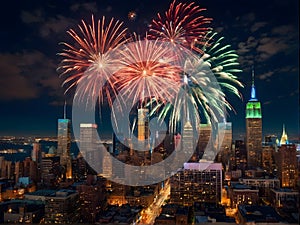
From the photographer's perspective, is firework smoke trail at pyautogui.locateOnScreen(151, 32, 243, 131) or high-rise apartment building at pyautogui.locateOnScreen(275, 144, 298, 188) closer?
firework smoke trail at pyautogui.locateOnScreen(151, 32, 243, 131)

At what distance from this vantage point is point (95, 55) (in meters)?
3.15

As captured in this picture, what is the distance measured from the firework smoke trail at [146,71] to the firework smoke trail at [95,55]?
4.3 inches

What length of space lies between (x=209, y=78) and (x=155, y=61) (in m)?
0.74

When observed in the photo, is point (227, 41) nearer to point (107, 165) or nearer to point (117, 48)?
point (117, 48)

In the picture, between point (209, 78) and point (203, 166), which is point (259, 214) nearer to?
point (209, 78)

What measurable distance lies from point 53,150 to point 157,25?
671 centimetres

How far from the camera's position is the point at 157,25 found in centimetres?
317

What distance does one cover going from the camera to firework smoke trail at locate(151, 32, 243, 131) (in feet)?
11.3

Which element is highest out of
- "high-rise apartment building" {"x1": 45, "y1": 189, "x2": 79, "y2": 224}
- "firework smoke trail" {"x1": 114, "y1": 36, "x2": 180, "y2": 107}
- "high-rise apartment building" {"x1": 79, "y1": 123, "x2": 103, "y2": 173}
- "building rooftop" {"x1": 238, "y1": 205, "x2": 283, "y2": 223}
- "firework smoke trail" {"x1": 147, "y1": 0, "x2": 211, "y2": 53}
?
"firework smoke trail" {"x1": 147, "y1": 0, "x2": 211, "y2": 53}

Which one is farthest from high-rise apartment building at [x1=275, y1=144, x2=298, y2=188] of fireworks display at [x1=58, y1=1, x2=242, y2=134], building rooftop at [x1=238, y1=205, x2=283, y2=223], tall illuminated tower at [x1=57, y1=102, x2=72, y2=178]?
tall illuminated tower at [x1=57, y1=102, x2=72, y2=178]

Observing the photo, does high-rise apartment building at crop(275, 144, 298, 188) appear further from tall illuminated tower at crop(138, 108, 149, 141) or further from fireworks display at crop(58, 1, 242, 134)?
fireworks display at crop(58, 1, 242, 134)

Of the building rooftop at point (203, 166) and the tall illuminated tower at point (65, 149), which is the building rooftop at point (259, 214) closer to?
the building rooftop at point (203, 166)

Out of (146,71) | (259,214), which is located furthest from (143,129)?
Answer: (146,71)

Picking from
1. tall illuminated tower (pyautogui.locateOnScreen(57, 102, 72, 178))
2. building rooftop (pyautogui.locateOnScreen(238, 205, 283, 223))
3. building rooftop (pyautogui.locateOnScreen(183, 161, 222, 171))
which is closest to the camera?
building rooftop (pyautogui.locateOnScreen(238, 205, 283, 223))
